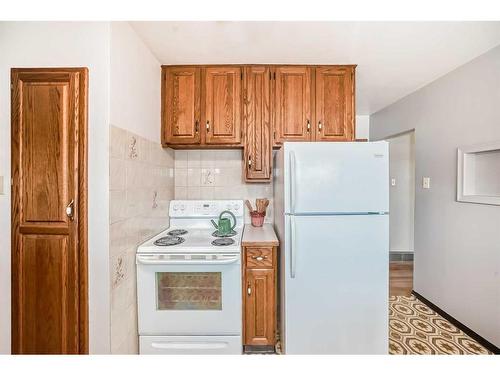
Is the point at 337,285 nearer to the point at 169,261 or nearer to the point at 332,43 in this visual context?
the point at 169,261

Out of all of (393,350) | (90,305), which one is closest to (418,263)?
(393,350)

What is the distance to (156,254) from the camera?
1620mm

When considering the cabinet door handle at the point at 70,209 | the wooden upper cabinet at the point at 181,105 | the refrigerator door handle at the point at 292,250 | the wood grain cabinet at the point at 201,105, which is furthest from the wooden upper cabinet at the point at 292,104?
the cabinet door handle at the point at 70,209

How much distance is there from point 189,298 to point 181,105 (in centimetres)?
155

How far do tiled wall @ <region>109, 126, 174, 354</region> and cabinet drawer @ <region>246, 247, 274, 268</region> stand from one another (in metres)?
0.79

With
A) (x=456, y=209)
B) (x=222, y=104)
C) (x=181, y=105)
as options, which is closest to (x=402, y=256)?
(x=456, y=209)

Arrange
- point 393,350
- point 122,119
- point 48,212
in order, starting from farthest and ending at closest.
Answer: point 393,350 < point 122,119 < point 48,212

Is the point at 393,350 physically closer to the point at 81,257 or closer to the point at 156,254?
the point at 156,254

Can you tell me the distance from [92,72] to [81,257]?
3.28ft

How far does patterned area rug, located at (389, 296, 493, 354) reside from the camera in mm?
1819

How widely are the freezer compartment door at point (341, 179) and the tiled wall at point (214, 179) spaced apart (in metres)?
0.91

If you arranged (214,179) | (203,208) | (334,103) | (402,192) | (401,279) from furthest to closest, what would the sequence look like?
(402,192)
(401,279)
(214,179)
(203,208)
(334,103)

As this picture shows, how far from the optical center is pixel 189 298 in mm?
1664

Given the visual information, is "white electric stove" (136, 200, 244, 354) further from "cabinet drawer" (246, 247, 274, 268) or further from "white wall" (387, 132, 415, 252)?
"white wall" (387, 132, 415, 252)
